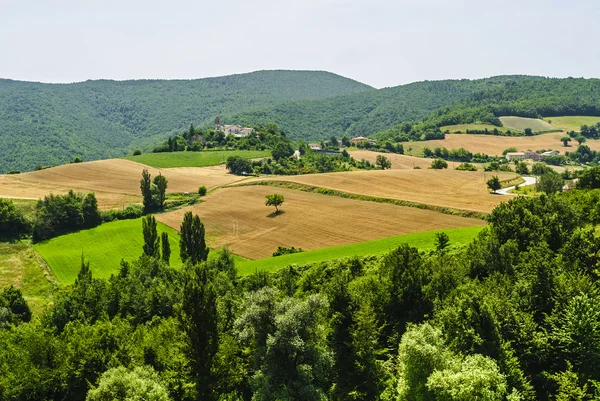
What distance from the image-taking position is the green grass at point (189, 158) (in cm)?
16825

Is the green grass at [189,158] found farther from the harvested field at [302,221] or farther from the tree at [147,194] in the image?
the harvested field at [302,221]

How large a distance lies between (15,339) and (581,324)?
47.4 meters

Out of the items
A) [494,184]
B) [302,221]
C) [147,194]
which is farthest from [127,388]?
[494,184]

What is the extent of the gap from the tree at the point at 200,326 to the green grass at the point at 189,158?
133424 millimetres

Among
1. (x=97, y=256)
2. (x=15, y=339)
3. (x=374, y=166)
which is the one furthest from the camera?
(x=374, y=166)

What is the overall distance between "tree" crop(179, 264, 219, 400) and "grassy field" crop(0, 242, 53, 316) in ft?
127

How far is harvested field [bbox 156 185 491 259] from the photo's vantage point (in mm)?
78750

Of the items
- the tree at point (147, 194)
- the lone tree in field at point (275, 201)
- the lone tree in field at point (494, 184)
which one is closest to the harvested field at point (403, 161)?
the lone tree in field at point (494, 184)

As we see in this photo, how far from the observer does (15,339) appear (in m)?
45.4

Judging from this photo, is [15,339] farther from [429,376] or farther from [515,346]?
[515,346]

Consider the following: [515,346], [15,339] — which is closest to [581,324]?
[515,346]

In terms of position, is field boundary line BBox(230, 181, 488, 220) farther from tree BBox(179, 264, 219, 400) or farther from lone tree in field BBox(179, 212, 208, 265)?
tree BBox(179, 264, 219, 400)

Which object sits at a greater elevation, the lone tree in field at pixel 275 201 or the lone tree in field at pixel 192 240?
the lone tree in field at pixel 275 201

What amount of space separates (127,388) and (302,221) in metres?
60.7
